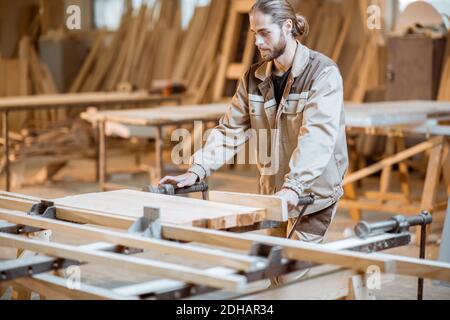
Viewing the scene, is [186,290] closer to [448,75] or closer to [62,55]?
[448,75]

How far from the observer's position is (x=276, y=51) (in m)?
3.43

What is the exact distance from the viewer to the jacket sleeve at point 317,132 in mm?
3266

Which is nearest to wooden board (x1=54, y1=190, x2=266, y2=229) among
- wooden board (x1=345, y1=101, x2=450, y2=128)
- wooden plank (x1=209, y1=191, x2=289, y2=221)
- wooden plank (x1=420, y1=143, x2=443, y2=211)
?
wooden plank (x1=209, y1=191, x2=289, y2=221)

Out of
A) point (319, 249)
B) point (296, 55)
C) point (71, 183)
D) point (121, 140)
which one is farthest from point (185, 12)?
point (319, 249)

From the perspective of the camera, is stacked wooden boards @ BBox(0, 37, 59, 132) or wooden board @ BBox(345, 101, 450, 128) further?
stacked wooden boards @ BBox(0, 37, 59, 132)

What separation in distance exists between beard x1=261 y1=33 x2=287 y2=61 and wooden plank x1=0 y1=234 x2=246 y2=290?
3.82ft

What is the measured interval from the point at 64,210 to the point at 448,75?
6.01 meters

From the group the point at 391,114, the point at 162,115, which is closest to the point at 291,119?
the point at 391,114

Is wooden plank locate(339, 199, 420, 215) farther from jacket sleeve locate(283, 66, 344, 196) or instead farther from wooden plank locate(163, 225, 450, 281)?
wooden plank locate(163, 225, 450, 281)

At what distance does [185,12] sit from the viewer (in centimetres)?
1218

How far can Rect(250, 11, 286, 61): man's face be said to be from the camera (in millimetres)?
3381

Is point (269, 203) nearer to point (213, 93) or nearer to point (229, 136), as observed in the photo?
point (229, 136)

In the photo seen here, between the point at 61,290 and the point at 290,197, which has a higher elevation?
the point at 290,197

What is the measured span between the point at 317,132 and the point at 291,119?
8.7 inches
